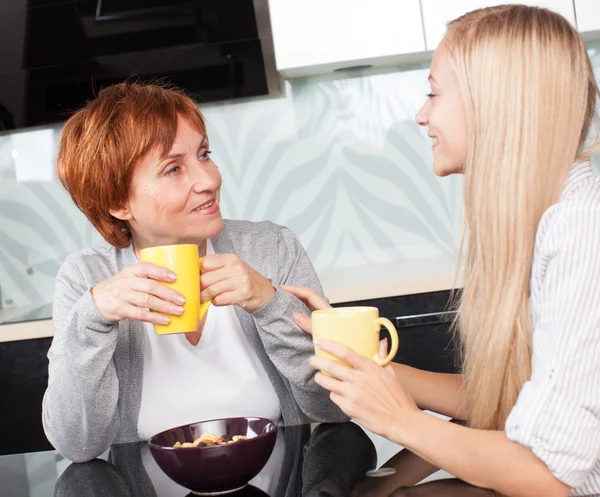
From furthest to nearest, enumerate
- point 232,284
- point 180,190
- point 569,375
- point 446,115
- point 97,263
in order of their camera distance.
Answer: point 97,263 → point 180,190 → point 232,284 → point 446,115 → point 569,375

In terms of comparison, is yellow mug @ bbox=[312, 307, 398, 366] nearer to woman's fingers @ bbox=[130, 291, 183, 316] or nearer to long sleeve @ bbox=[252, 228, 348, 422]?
woman's fingers @ bbox=[130, 291, 183, 316]

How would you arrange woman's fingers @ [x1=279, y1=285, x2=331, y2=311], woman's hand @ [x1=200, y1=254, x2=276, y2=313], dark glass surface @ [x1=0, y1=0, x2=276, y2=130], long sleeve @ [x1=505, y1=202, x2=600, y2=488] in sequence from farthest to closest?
dark glass surface @ [x1=0, y1=0, x2=276, y2=130] → woman's fingers @ [x1=279, y1=285, x2=331, y2=311] → woman's hand @ [x1=200, y1=254, x2=276, y2=313] → long sleeve @ [x1=505, y1=202, x2=600, y2=488]

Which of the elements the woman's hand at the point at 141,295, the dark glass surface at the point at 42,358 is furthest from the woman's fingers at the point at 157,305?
the dark glass surface at the point at 42,358

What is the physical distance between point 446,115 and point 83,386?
69 centimetres

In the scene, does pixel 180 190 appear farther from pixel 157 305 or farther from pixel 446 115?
pixel 446 115

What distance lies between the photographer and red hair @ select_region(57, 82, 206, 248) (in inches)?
54.2

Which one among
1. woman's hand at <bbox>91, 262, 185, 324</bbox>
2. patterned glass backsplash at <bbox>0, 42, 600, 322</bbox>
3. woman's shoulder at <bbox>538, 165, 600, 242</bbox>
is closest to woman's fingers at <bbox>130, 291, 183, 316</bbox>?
woman's hand at <bbox>91, 262, 185, 324</bbox>

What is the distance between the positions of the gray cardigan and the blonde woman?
323 mm

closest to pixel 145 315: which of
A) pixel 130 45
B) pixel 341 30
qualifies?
pixel 341 30

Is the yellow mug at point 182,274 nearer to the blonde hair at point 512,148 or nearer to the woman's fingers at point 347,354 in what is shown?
the woman's fingers at point 347,354

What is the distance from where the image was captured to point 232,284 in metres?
1.15

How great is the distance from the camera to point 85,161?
1.40m

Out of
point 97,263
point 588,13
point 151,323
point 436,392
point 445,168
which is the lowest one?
point 436,392

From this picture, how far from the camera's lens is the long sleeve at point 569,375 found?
773 millimetres
